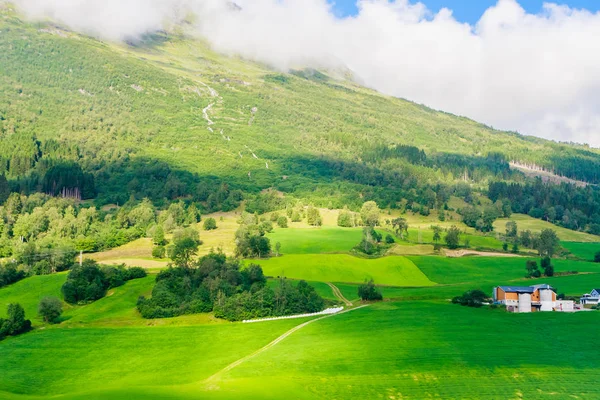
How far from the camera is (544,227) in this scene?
179875 millimetres

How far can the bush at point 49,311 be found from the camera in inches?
3209

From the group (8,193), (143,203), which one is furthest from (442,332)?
(8,193)

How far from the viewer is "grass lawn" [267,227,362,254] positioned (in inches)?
5143

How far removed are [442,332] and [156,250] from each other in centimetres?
7600

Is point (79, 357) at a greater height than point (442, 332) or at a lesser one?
lesser

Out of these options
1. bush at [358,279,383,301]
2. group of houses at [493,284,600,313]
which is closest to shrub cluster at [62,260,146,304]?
bush at [358,279,383,301]

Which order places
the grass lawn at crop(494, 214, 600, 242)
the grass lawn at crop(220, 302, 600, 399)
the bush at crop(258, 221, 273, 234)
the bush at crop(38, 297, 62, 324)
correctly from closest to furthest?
the grass lawn at crop(220, 302, 600, 399) < the bush at crop(38, 297, 62, 324) < the bush at crop(258, 221, 273, 234) < the grass lawn at crop(494, 214, 600, 242)

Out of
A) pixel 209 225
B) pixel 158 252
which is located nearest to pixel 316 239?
pixel 209 225

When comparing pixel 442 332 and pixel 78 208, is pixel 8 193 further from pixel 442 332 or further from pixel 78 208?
pixel 442 332

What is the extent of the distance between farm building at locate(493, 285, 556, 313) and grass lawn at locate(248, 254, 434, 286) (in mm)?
24695

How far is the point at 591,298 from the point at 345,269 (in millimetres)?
44777

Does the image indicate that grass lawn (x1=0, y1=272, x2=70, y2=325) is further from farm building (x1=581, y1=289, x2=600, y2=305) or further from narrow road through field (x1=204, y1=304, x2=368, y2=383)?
farm building (x1=581, y1=289, x2=600, y2=305)

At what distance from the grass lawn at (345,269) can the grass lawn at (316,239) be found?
867 cm

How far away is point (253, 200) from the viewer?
19012 centimetres
